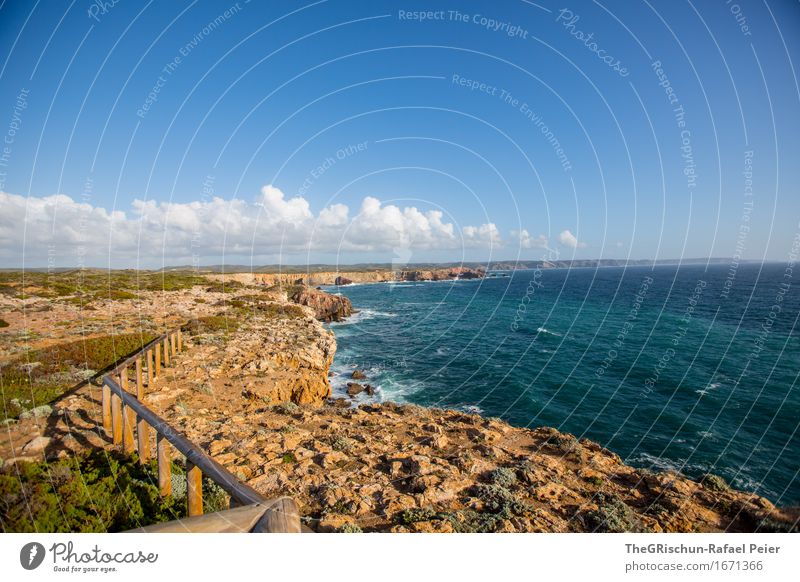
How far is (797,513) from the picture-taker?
798cm

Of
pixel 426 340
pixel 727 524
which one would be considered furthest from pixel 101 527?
pixel 426 340

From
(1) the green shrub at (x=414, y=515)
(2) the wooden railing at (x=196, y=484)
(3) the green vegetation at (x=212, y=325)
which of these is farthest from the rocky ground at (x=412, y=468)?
(3) the green vegetation at (x=212, y=325)

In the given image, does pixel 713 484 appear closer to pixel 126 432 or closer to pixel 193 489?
pixel 193 489

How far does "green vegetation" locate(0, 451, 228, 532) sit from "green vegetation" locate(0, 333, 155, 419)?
5.56 metres

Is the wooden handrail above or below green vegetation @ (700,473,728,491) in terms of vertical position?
above

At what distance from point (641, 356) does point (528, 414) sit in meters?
20.5

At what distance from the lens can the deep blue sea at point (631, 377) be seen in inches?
693

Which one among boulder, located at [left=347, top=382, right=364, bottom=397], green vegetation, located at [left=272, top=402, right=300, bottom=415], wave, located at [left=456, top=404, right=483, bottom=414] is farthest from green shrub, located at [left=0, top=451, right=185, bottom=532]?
wave, located at [left=456, top=404, right=483, bottom=414]

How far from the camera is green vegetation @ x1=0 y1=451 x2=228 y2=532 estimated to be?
4.41 m

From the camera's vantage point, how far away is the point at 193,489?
4418 millimetres

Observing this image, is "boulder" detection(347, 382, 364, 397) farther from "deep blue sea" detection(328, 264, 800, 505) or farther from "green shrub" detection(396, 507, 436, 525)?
"green shrub" detection(396, 507, 436, 525)

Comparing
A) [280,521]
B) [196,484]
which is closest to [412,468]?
[196,484]

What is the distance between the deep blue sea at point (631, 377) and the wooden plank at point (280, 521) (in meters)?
18.5

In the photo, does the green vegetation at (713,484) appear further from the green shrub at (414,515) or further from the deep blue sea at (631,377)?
the deep blue sea at (631,377)
